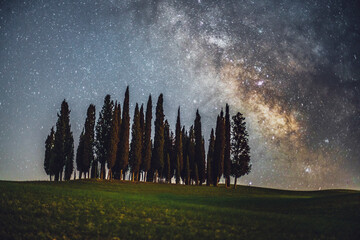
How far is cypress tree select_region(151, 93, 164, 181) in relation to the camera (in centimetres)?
5322

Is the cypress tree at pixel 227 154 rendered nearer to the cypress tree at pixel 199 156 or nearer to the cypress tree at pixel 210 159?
the cypress tree at pixel 210 159

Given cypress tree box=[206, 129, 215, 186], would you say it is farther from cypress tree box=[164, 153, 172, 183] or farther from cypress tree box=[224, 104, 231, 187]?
cypress tree box=[164, 153, 172, 183]

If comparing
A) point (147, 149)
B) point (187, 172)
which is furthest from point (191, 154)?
point (147, 149)

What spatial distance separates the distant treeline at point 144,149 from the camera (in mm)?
49219

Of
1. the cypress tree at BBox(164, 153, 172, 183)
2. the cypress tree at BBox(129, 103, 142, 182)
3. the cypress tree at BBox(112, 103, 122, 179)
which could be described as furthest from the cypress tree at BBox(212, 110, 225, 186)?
the cypress tree at BBox(112, 103, 122, 179)

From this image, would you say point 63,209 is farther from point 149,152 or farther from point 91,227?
point 149,152

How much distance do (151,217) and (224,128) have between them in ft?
148

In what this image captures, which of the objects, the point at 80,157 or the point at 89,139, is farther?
the point at 80,157

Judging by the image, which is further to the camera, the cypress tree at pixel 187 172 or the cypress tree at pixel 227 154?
the cypress tree at pixel 187 172

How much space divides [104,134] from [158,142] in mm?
11027

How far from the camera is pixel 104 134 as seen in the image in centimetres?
5034

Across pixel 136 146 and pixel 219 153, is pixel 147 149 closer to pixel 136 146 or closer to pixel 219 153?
pixel 136 146

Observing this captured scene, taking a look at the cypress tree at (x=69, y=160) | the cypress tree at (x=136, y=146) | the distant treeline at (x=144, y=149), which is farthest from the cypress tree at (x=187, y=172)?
the cypress tree at (x=69, y=160)

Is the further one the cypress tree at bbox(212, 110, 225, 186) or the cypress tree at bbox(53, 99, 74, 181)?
the cypress tree at bbox(212, 110, 225, 186)
